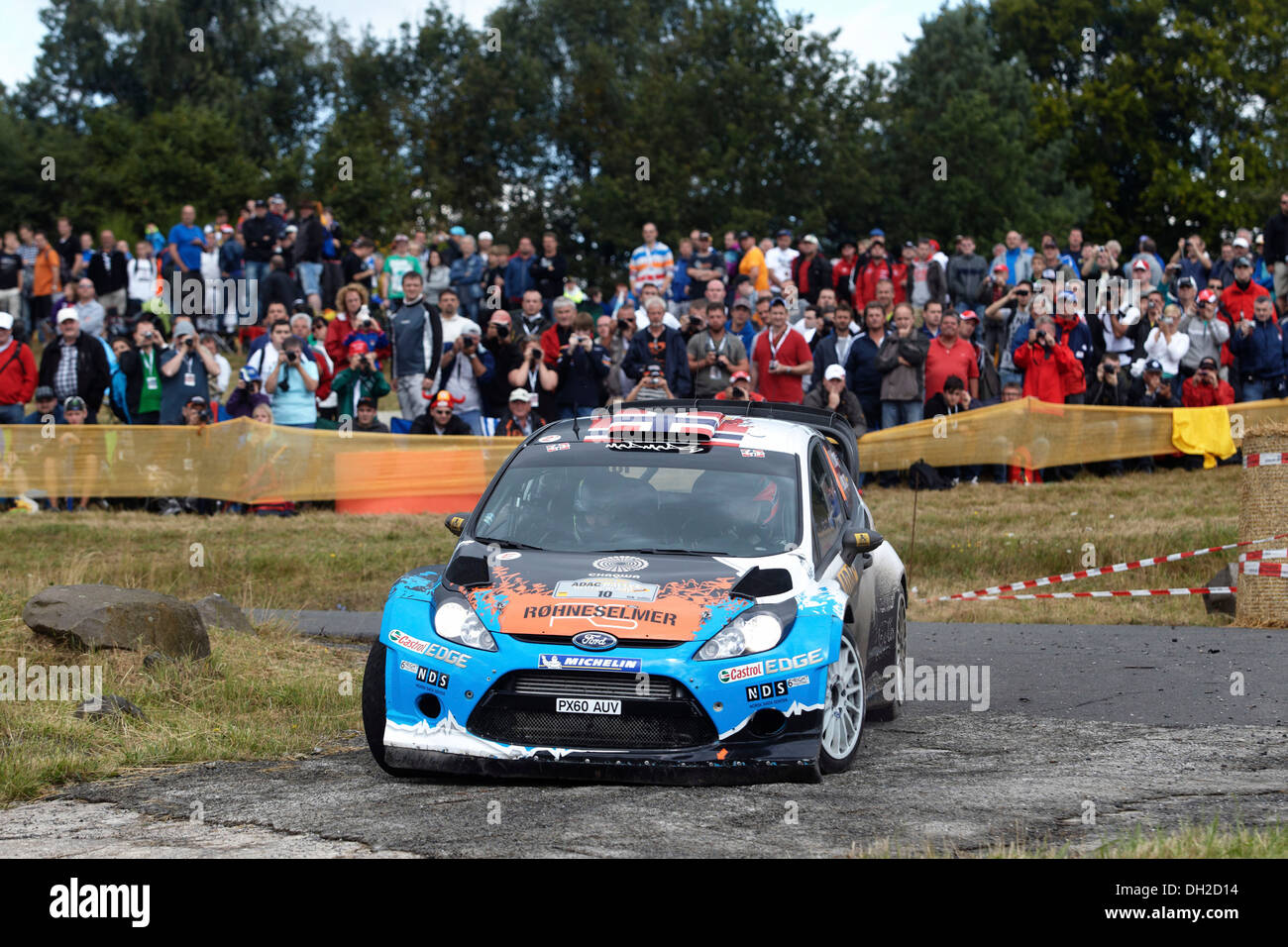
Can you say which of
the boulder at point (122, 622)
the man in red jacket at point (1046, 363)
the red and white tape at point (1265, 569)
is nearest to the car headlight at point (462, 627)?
the boulder at point (122, 622)

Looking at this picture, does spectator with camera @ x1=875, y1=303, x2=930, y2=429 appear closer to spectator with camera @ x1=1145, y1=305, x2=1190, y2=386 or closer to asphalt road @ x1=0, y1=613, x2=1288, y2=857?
spectator with camera @ x1=1145, y1=305, x2=1190, y2=386

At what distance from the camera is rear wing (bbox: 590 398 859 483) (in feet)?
33.8

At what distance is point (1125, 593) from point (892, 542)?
3.56m

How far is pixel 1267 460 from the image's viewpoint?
13812 mm

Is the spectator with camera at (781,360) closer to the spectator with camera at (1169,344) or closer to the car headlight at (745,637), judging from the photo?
the spectator with camera at (1169,344)

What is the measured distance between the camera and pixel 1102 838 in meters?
6.68

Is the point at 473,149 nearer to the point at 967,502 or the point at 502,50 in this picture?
the point at 502,50

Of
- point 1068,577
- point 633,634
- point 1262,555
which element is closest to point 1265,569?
point 1262,555

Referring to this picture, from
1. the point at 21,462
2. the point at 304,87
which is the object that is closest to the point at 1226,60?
the point at 304,87

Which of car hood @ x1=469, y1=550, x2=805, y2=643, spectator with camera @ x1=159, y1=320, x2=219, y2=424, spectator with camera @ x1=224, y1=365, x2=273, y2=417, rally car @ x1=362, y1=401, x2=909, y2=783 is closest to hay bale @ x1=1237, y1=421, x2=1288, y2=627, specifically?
rally car @ x1=362, y1=401, x2=909, y2=783

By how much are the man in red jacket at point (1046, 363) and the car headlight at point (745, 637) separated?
45.6 feet

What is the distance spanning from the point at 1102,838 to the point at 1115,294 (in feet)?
56.6

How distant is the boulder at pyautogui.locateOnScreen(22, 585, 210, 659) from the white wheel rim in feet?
15.6

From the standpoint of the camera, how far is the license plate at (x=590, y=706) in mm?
7625
